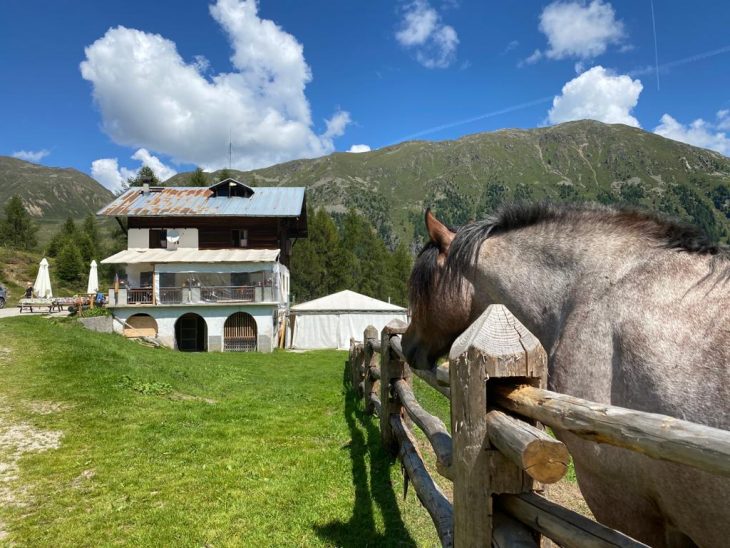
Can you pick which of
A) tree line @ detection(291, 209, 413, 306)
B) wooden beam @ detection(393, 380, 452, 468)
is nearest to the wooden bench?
tree line @ detection(291, 209, 413, 306)

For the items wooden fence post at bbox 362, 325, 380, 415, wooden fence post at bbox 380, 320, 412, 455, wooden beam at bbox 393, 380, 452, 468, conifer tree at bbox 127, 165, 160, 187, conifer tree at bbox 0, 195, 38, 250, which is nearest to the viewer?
wooden beam at bbox 393, 380, 452, 468

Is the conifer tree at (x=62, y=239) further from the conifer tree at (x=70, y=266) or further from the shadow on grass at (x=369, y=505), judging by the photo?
the shadow on grass at (x=369, y=505)

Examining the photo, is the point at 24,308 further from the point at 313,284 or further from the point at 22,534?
the point at 22,534

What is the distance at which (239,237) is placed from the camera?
2700cm

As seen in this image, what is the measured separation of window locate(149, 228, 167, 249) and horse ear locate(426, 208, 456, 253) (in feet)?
88.4

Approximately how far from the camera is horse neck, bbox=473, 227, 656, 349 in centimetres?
175

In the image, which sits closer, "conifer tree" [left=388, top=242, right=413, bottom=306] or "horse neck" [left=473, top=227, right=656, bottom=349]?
"horse neck" [left=473, top=227, right=656, bottom=349]

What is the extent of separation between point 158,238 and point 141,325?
593 centimetres

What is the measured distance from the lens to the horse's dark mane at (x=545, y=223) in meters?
1.69

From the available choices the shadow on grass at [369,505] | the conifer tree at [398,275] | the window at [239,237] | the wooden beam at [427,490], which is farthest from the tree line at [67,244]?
the wooden beam at [427,490]

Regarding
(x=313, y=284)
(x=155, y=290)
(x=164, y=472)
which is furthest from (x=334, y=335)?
(x=164, y=472)

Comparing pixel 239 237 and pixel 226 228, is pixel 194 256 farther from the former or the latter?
pixel 239 237

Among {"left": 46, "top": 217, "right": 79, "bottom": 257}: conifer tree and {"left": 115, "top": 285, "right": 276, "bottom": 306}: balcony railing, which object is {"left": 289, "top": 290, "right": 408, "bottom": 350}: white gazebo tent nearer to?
{"left": 115, "top": 285, "right": 276, "bottom": 306}: balcony railing

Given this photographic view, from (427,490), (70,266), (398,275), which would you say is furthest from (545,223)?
(70,266)
